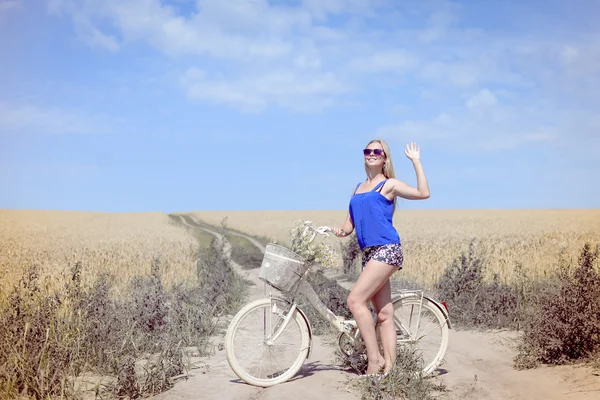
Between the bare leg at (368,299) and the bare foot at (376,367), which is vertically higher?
the bare leg at (368,299)

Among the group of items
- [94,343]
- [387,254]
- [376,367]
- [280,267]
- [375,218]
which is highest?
[375,218]

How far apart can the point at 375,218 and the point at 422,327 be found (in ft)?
5.76

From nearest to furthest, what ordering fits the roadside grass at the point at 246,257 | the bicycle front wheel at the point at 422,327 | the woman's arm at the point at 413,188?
the woman's arm at the point at 413,188
the bicycle front wheel at the point at 422,327
the roadside grass at the point at 246,257

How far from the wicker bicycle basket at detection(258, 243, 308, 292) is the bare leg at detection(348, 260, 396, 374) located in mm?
637

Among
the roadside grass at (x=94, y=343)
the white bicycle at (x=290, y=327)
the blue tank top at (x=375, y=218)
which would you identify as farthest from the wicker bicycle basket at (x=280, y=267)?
the roadside grass at (x=94, y=343)

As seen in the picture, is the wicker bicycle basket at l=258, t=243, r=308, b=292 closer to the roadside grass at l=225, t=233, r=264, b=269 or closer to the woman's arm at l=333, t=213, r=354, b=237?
the woman's arm at l=333, t=213, r=354, b=237

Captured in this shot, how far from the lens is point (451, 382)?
22.5 ft

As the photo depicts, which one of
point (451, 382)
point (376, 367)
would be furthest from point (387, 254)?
point (451, 382)

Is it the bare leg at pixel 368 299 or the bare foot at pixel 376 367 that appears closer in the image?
the bare leg at pixel 368 299

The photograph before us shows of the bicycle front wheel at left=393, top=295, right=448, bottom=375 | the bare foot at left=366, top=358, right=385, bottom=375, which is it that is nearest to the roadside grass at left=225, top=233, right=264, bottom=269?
the bicycle front wheel at left=393, top=295, right=448, bottom=375

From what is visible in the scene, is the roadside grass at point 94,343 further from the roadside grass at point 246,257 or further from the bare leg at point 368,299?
the roadside grass at point 246,257

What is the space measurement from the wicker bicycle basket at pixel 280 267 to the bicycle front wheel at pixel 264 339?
405mm

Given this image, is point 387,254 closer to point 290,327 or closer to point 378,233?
point 378,233

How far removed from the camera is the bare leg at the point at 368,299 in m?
5.86
